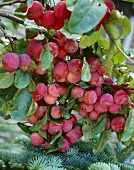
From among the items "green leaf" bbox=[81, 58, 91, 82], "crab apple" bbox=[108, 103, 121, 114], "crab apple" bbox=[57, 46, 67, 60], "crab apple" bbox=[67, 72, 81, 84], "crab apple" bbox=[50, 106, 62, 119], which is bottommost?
"crab apple" bbox=[50, 106, 62, 119]

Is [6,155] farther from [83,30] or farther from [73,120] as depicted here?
[83,30]

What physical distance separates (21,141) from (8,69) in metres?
0.32

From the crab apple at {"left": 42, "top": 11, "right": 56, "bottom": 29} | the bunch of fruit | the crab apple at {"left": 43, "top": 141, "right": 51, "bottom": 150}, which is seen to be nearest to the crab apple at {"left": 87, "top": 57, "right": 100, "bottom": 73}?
the bunch of fruit

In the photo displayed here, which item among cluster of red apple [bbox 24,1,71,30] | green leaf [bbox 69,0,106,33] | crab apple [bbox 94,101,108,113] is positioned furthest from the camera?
crab apple [bbox 94,101,108,113]

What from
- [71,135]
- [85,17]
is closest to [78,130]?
[71,135]

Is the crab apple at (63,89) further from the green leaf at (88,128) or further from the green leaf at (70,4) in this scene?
the green leaf at (70,4)

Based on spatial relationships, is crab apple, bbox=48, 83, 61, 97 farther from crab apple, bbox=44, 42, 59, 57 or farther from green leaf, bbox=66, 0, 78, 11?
green leaf, bbox=66, 0, 78, 11

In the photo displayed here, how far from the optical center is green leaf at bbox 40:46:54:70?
19.6 inches

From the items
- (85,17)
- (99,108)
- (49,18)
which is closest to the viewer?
(85,17)

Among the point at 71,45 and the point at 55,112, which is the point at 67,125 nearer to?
the point at 55,112

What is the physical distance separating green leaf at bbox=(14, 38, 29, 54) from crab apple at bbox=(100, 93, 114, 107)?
167mm

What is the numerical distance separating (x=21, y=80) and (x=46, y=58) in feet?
0.20

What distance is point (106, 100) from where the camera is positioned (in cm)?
58

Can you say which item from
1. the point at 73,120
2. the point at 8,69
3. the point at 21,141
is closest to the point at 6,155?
the point at 21,141
